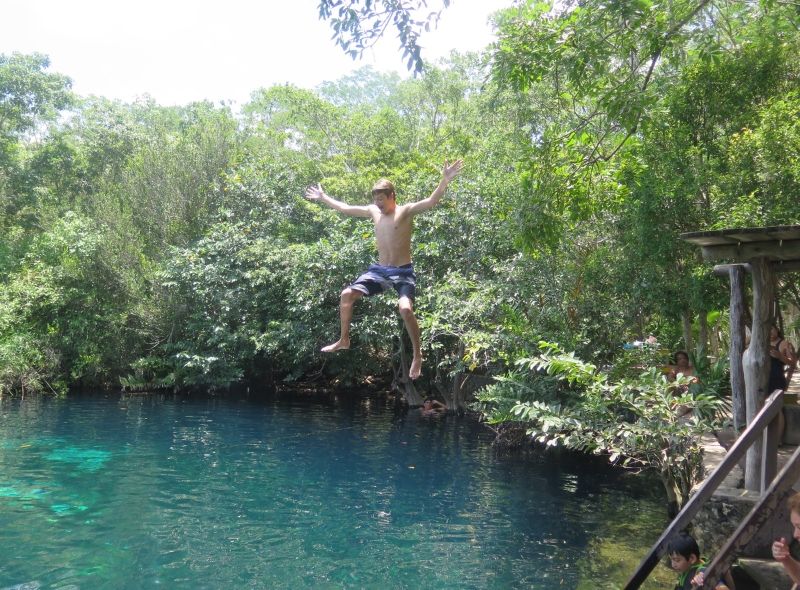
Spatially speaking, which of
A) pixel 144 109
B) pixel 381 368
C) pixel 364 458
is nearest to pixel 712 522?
pixel 364 458

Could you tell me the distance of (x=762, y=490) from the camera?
544cm

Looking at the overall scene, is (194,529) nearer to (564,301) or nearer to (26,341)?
(564,301)

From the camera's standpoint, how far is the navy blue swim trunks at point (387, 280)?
20.5 feet

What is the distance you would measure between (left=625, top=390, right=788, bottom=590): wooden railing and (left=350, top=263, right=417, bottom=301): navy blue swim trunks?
107 inches

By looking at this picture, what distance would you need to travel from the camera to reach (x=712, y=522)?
18.7 feet

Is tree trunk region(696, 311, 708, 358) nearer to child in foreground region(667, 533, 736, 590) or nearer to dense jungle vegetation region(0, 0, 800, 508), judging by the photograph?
dense jungle vegetation region(0, 0, 800, 508)

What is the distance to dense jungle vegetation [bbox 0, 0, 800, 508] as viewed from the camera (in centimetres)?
873

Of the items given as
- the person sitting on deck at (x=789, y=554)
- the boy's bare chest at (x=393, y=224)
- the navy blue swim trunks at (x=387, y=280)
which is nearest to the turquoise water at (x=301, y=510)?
the navy blue swim trunks at (x=387, y=280)

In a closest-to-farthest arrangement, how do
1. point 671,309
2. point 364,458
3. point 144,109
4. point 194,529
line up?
point 194,529, point 671,309, point 364,458, point 144,109

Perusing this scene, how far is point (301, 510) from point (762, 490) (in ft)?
19.9

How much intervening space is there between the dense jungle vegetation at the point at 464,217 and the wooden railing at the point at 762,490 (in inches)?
111

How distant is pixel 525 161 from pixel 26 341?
1613cm

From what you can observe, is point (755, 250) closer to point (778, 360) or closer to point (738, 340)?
point (738, 340)

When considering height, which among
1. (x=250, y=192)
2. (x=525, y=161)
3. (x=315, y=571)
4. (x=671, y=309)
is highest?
(x=250, y=192)
